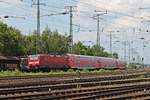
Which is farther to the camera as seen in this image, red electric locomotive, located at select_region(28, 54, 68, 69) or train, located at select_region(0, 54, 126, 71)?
train, located at select_region(0, 54, 126, 71)

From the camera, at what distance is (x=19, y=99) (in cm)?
2022

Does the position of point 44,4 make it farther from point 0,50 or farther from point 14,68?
point 0,50

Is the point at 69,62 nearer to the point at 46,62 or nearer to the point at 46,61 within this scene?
the point at 46,62

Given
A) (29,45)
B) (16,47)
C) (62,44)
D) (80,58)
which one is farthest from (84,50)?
(80,58)

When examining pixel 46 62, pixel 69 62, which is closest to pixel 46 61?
pixel 46 62

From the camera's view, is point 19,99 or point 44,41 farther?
point 44,41

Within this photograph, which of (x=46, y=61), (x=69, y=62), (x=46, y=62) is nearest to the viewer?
(x=46, y=61)

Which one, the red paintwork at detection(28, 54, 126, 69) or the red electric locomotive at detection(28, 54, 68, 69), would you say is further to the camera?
the red paintwork at detection(28, 54, 126, 69)

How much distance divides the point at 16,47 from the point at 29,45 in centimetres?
1006

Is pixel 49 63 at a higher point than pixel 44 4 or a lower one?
lower

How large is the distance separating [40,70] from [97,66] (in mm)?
15836

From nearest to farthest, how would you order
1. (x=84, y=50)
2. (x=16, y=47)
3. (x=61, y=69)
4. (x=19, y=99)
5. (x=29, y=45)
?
1. (x=19, y=99)
2. (x=61, y=69)
3. (x=16, y=47)
4. (x=29, y=45)
5. (x=84, y=50)

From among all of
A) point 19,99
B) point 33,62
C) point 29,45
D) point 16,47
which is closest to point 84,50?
point 29,45

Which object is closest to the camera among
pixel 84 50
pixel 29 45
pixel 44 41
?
pixel 29 45
